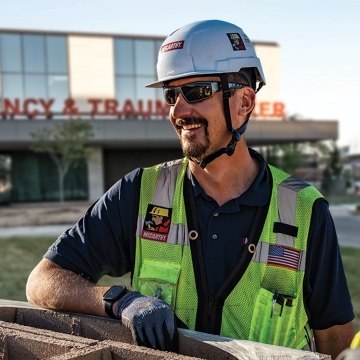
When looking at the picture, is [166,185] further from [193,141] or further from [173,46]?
[173,46]

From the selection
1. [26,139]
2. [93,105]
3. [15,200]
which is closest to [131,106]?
[93,105]

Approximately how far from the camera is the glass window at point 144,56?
3666cm

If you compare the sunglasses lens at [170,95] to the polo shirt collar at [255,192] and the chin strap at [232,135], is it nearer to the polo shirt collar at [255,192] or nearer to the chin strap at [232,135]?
the chin strap at [232,135]

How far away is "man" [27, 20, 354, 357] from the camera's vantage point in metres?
2.31

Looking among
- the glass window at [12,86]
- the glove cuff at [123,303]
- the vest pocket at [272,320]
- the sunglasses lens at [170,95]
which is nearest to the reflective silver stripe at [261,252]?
the vest pocket at [272,320]

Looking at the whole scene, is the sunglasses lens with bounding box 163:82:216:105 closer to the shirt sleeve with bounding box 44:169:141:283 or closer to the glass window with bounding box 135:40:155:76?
the shirt sleeve with bounding box 44:169:141:283

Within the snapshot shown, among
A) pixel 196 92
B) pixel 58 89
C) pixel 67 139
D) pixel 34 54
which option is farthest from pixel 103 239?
pixel 34 54

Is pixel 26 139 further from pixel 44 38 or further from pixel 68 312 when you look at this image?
pixel 68 312

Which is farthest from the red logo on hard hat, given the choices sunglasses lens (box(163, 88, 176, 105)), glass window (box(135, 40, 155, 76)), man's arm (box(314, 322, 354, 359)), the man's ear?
glass window (box(135, 40, 155, 76))

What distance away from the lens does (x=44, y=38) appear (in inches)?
1373

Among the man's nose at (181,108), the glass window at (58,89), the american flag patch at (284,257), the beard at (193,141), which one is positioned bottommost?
the american flag patch at (284,257)

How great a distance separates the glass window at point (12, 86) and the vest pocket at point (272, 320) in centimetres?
3406

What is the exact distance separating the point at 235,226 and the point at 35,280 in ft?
2.81

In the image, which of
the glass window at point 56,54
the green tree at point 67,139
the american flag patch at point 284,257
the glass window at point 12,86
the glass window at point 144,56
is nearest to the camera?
the american flag patch at point 284,257
